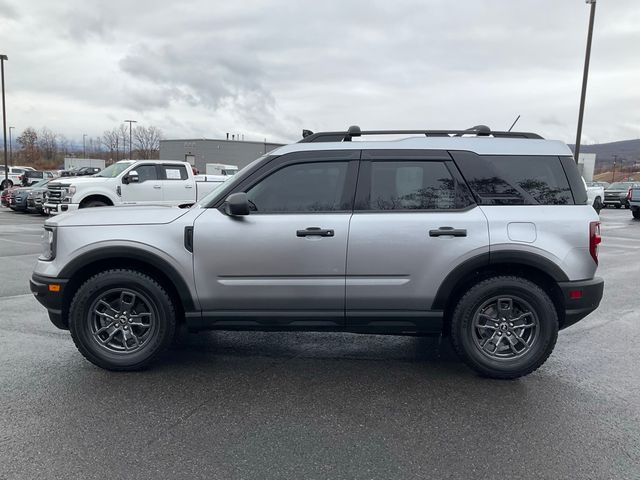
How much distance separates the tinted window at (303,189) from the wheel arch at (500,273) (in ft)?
3.42

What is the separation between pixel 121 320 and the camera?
4.19 meters

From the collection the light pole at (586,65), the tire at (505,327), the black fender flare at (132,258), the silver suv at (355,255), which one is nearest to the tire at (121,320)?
the silver suv at (355,255)

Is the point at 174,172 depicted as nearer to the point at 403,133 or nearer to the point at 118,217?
the point at 118,217

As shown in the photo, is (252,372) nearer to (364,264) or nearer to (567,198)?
(364,264)

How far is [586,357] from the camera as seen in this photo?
4.75 meters

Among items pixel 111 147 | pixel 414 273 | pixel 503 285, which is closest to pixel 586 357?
pixel 503 285

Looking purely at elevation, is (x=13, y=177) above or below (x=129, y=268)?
above

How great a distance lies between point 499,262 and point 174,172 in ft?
40.8

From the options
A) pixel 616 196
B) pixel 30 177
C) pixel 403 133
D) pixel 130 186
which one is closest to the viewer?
pixel 403 133

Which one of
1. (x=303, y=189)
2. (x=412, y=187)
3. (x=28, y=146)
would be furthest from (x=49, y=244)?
(x=28, y=146)

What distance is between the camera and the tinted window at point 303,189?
4.13m

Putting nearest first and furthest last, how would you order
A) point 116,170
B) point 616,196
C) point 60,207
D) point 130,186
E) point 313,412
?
point 313,412
point 60,207
point 130,186
point 116,170
point 616,196

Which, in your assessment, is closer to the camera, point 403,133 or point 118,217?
point 118,217

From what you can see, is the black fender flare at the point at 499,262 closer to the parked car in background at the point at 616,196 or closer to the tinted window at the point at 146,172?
the tinted window at the point at 146,172
